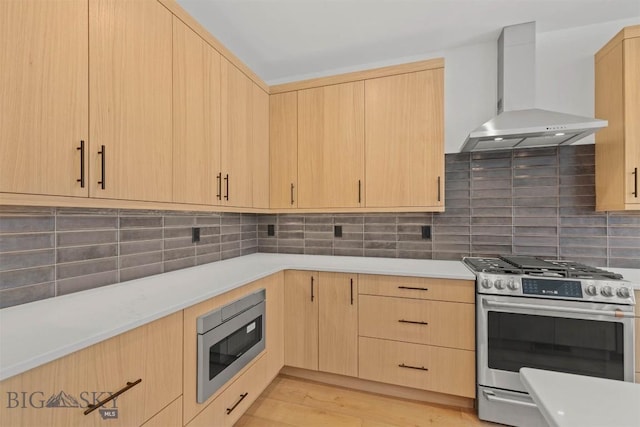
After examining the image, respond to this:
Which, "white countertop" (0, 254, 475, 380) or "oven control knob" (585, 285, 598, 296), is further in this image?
"oven control knob" (585, 285, 598, 296)

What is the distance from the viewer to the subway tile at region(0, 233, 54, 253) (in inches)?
45.9

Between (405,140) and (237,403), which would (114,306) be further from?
(405,140)

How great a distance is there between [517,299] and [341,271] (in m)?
1.12

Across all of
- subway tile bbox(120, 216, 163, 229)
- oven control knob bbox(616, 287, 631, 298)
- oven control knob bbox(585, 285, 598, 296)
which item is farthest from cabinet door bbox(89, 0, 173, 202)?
oven control knob bbox(616, 287, 631, 298)

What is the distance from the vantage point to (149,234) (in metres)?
1.79

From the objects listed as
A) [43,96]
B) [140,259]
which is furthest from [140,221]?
[43,96]

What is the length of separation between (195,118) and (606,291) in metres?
2.60

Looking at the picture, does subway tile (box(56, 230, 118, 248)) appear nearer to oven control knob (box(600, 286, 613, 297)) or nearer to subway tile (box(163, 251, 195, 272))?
subway tile (box(163, 251, 195, 272))

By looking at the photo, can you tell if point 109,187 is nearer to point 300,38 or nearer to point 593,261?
point 300,38

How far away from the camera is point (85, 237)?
1444 millimetres

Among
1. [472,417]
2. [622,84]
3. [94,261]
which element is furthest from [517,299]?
[94,261]

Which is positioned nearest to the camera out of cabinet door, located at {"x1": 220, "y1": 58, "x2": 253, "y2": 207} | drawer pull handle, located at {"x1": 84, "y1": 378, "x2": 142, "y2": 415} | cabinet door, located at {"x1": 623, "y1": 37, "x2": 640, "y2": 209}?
drawer pull handle, located at {"x1": 84, "y1": 378, "x2": 142, "y2": 415}

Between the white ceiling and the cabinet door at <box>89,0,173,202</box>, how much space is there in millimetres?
658

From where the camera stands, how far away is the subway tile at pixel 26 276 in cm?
116
